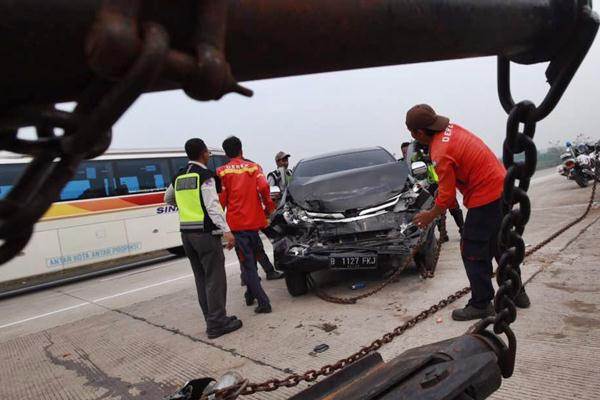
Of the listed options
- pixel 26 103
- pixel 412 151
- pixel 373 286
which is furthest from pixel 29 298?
pixel 26 103

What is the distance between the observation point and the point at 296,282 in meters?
5.09

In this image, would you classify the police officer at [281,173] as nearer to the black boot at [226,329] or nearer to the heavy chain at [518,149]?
the black boot at [226,329]

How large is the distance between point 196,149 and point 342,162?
2.62m

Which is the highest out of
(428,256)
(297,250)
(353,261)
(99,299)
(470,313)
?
(297,250)

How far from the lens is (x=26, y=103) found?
819mm

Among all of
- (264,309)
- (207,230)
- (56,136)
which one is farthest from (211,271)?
(56,136)

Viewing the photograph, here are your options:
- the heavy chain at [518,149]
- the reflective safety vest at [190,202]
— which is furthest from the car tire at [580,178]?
the heavy chain at [518,149]

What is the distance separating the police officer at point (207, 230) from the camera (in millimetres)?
4211

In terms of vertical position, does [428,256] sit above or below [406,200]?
below

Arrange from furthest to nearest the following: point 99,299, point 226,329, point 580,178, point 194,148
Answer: point 580,178, point 99,299, point 194,148, point 226,329

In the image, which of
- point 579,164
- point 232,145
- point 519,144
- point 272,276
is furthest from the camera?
point 579,164

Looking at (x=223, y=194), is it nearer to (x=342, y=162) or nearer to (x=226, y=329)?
(x=226, y=329)

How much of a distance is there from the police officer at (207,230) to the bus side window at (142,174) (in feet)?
25.8

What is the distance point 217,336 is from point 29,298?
6.61m
